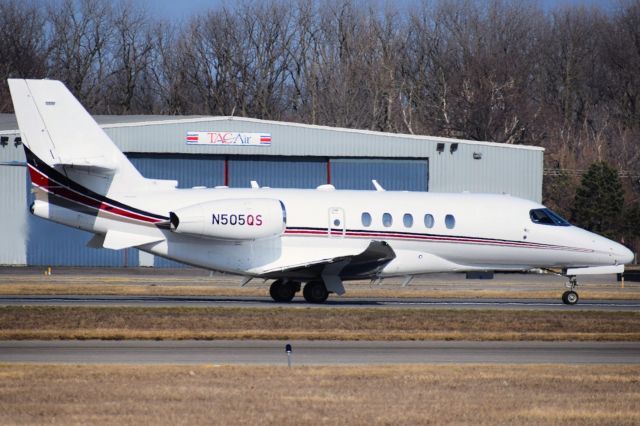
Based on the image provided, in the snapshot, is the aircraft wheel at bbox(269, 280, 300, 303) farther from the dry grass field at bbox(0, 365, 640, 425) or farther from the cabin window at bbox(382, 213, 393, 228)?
the dry grass field at bbox(0, 365, 640, 425)

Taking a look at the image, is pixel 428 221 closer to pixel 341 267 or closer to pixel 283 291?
pixel 341 267

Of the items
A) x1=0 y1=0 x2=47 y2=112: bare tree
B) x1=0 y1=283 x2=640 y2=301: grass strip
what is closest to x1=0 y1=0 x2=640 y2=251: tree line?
x1=0 y1=0 x2=47 y2=112: bare tree

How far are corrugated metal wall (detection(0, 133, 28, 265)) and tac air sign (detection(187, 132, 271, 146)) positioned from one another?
7098 mm

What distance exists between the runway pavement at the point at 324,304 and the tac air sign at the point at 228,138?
1703 centimetres

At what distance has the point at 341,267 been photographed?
95.3 feet

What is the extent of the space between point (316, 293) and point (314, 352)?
35.1 ft

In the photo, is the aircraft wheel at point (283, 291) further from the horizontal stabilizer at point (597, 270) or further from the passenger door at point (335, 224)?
the horizontal stabilizer at point (597, 270)

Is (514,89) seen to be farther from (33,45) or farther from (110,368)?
(110,368)

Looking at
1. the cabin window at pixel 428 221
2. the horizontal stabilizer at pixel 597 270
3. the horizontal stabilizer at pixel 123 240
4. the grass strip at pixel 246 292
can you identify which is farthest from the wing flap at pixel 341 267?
the horizontal stabilizer at pixel 597 270

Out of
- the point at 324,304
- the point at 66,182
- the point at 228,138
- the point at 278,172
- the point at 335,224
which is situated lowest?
the point at 324,304

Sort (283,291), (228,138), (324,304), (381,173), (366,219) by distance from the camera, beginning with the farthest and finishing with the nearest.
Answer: (381,173), (228,138), (283,291), (366,219), (324,304)

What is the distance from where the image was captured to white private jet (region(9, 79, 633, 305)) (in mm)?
27594

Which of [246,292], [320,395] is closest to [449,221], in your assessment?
[246,292]

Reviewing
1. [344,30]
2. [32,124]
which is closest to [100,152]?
[32,124]
